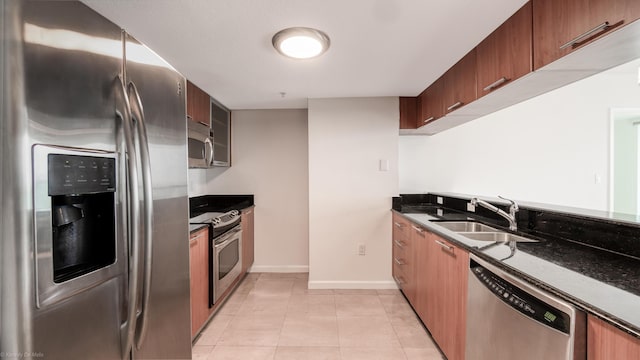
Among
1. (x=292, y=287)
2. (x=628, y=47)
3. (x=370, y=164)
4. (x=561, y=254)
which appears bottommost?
(x=292, y=287)

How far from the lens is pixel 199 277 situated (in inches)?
82.7

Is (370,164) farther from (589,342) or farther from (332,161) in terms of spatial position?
(589,342)

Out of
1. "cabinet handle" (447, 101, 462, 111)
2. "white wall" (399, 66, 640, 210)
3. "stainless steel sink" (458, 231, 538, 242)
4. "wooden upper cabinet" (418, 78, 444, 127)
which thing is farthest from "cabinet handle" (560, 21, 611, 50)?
"white wall" (399, 66, 640, 210)

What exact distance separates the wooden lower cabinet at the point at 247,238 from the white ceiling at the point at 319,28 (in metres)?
1.55

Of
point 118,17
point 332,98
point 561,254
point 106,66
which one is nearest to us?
point 106,66

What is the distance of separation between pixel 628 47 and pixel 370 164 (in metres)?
2.15

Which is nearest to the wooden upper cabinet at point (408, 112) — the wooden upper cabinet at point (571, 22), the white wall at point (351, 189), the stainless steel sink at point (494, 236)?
the white wall at point (351, 189)

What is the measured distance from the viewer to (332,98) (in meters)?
3.12

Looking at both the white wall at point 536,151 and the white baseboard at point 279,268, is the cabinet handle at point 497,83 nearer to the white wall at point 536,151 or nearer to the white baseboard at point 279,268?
the white wall at point 536,151

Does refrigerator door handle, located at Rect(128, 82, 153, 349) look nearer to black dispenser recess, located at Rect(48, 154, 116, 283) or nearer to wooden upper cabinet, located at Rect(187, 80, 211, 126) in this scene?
black dispenser recess, located at Rect(48, 154, 116, 283)

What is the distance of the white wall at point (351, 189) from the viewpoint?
10.2 ft

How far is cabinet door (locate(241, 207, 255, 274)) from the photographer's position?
10.6 ft

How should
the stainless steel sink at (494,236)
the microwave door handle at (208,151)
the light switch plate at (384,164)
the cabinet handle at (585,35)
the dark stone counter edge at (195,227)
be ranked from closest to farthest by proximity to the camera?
the cabinet handle at (585,35)
the stainless steel sink at (494,236)
the dark stone counter edge at (195,227)
the microwave door handle at (208,151)
the light switch plate at (384,164)

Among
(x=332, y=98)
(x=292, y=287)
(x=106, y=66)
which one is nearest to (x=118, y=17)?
(x=106, y=66)
